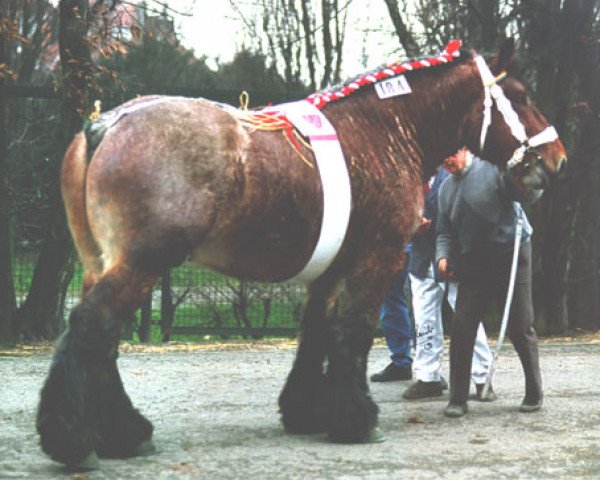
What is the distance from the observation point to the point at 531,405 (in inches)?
285

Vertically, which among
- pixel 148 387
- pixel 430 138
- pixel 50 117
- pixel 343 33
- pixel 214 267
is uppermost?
A: pixel 343 33

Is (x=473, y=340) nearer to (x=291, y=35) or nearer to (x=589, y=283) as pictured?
(x=589, y=283)

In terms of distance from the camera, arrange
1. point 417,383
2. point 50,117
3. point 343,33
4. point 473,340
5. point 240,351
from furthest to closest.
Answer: point 343,33 < point 50,117 < point 240,351 < point 417,383 < point 473,340

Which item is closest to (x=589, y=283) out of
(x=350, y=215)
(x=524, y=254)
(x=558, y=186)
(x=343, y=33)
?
(x=558, y=186)

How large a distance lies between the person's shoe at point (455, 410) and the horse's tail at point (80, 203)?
2825mm

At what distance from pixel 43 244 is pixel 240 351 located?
2314 millimetres

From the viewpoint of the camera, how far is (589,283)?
12.2 m

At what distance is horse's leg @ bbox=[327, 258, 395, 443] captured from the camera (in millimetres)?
5910

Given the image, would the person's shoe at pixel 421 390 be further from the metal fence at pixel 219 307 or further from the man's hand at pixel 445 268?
the metal fence at pixel 219 307

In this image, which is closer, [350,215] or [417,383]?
[350,215]

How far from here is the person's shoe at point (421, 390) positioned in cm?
780

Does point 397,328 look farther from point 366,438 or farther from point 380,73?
point 380,73

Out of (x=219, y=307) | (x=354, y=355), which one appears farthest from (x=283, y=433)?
(x=219, y=307)

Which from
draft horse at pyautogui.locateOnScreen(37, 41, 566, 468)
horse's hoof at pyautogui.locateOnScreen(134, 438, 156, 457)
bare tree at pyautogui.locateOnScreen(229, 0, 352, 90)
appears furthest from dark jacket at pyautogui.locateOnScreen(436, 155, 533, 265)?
bare tree at pyautogui.locateOnScreen(229, 0, 352, 90)
